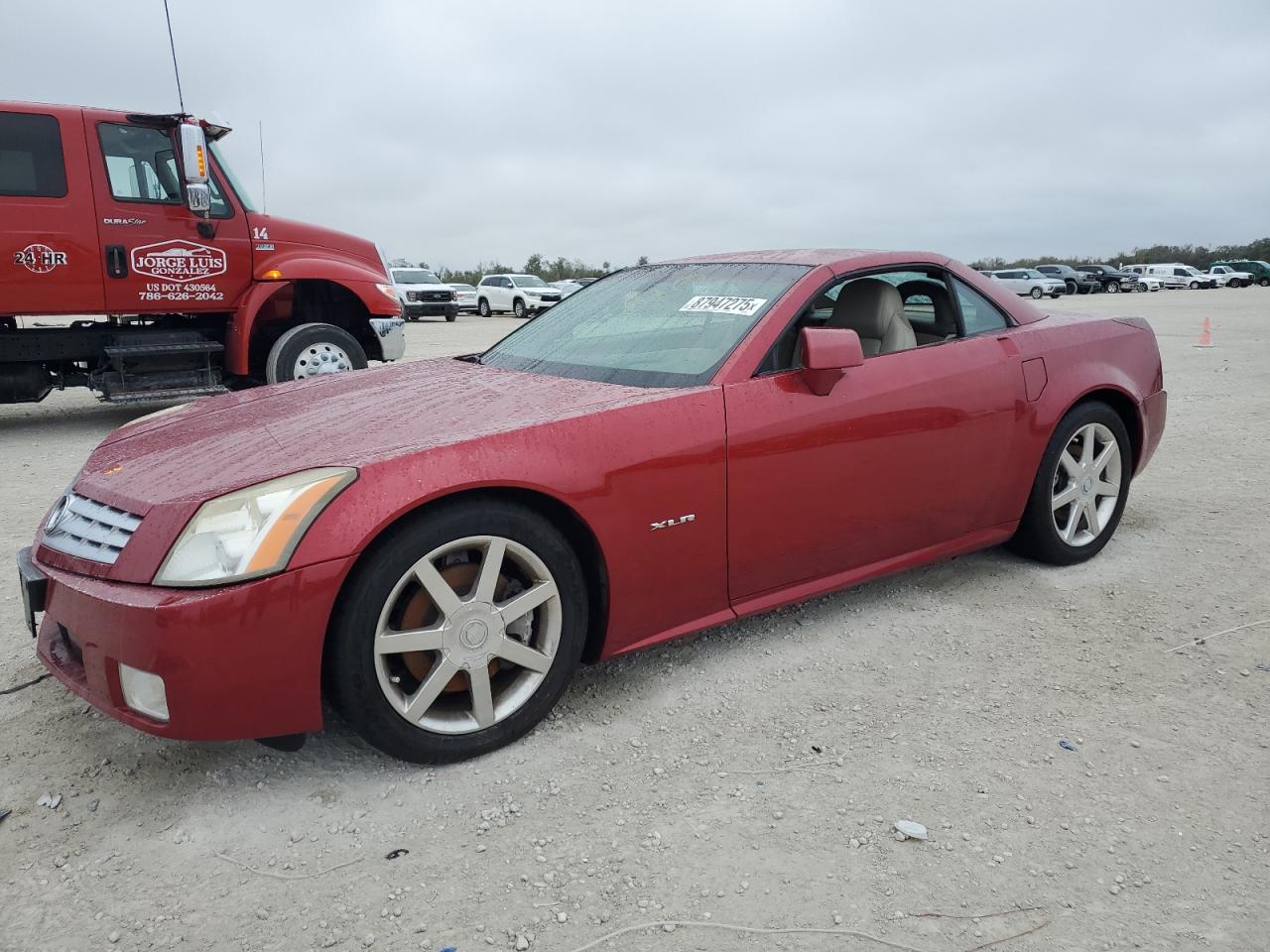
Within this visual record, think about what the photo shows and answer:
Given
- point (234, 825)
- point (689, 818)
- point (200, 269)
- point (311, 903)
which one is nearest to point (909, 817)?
point (689, 818)

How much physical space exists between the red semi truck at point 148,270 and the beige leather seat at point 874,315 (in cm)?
552

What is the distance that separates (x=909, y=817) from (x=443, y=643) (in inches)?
49.3

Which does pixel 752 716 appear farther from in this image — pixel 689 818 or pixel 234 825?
pixel 234 825

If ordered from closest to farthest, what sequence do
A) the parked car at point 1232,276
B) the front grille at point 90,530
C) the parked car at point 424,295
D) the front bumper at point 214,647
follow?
the front bumper at point 214,647 → the front grille at point 90,530 → the parked car at point 424,295 → the parked car at point 1232,276

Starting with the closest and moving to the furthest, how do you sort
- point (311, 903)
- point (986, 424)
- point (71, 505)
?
point (311, 903), point (71, 505), point (986, 424)

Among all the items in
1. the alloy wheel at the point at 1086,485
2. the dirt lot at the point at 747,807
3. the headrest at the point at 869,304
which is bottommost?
the dirt lot at the point at 747,807

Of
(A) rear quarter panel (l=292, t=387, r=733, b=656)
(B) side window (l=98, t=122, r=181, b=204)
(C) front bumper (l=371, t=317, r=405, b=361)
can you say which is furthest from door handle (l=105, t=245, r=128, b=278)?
(A) rear quarter panel (l=292, t=387, r=733, b=656)

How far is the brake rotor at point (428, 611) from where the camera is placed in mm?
2395

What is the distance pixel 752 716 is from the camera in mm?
2773

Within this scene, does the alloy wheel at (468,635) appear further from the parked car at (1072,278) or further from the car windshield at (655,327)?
the parked car at (1072,278)

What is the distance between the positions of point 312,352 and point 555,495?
243 inches

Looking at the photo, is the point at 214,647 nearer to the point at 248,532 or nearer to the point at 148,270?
the point at 248,532

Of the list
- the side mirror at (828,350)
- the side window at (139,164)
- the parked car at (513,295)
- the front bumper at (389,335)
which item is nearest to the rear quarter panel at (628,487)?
the side mirror at (828,350)

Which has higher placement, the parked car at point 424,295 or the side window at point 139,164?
the side window at point 139,164
